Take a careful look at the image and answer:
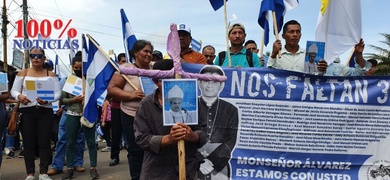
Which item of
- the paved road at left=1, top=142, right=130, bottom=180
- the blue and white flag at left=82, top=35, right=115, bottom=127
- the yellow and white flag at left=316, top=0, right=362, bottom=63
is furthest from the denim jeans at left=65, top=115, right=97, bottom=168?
the yellow and white flag at left=316, top=0, right=362, bottom=63

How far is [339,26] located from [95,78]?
3.08m

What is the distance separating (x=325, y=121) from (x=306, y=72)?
1.87 ft

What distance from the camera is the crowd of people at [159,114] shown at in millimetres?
2904

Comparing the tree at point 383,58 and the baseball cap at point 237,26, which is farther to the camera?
the tree at point 383,58

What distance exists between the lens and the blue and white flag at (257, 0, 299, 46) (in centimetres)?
520

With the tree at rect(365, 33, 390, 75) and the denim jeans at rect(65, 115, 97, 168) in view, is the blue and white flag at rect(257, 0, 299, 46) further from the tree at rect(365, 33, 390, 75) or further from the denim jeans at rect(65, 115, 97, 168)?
the tree at rect(365, 33, 390, 75)

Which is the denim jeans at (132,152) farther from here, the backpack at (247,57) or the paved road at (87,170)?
the paved road at (87,170)

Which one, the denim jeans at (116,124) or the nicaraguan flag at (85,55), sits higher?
the nicaraguan flag at (85,55)

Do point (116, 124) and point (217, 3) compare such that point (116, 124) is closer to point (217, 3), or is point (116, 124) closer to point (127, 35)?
point (127, 35)

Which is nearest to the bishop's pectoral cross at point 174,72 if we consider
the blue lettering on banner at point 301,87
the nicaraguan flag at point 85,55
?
the blue lettering on banner at point 301,87

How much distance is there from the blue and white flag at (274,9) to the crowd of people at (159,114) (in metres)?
0.41

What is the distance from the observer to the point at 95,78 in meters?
5.32

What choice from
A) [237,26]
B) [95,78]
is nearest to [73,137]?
[95,78]

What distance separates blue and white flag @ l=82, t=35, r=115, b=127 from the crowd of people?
38cm
